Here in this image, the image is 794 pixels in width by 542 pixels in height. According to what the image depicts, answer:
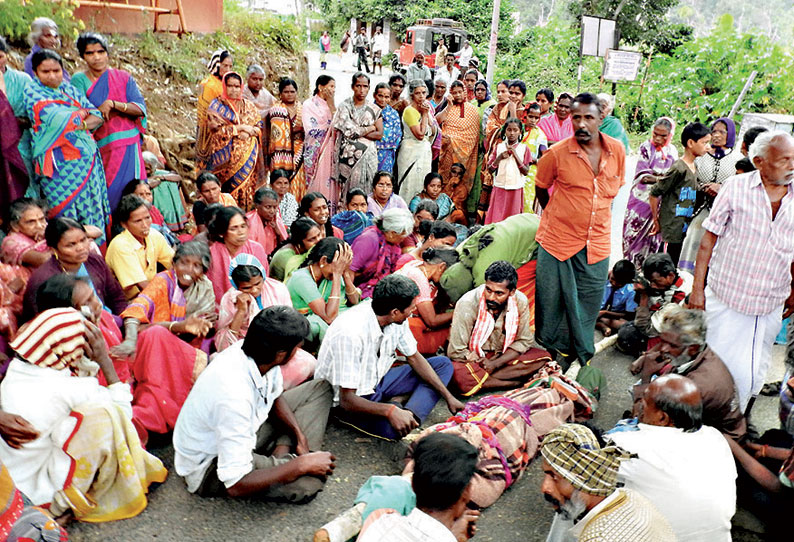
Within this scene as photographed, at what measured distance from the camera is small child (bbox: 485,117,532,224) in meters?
6.92

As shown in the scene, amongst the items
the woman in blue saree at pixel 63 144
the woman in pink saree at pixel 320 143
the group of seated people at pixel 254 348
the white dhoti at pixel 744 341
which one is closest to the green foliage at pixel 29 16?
the woman in blue saree at pixel 63 144

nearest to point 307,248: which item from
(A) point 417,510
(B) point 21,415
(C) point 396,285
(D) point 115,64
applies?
(C) point 396,285

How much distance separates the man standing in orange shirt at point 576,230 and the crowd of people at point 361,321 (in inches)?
0.6

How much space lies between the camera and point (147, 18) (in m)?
8.62

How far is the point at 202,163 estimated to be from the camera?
20.6 ft

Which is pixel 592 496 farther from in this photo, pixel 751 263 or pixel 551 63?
pixel 551 63

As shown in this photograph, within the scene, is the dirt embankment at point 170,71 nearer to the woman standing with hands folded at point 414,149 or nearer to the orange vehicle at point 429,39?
the woman standing with hands folded at point 414,149

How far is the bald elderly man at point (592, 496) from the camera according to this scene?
2.07 metres

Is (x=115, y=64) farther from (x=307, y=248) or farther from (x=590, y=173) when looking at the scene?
(x=590, y=173)

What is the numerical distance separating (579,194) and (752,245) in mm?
1034

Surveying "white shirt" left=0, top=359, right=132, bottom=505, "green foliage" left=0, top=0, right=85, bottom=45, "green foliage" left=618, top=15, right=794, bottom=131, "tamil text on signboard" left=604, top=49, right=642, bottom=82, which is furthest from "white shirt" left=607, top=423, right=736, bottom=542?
"green foliage" left=618, top=15, right=794, bottom=131

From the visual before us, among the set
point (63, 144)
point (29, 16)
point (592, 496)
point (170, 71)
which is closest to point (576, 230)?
point (592, 496)

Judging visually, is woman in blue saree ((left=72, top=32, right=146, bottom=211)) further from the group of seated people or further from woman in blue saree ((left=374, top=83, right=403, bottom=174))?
woman in blue saree ((left=374, top=83, right=403, bottom=174))

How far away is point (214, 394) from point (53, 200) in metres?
2.79
